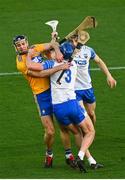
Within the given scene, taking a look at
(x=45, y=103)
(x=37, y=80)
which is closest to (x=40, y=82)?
(x=37, y=80)

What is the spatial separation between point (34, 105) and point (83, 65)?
160 inches

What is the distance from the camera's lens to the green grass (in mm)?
15969

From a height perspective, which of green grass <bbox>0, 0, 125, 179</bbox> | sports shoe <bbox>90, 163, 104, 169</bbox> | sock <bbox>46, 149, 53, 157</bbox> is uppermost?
sock <bbox>46, 149, 53, 157</bbox>

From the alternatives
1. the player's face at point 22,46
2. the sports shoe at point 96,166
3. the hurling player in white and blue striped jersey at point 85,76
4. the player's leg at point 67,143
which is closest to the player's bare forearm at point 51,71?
the player's face at point 22,46

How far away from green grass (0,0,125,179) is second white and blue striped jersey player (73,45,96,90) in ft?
3.81

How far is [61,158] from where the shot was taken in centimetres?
1662

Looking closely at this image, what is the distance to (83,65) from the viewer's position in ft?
56.1

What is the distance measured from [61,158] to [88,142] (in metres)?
1.32

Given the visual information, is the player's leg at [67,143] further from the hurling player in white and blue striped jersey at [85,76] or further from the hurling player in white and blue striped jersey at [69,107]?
the hurling player in white and blue striped jersey at [85,76]

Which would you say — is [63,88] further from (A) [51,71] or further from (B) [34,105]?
(B) [34,105]

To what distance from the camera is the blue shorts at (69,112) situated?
50.4 feet

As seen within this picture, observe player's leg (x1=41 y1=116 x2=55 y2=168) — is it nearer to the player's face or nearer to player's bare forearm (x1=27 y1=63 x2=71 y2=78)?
player's bare forearm (x1=27 y1=63 x2=71 y2=78)

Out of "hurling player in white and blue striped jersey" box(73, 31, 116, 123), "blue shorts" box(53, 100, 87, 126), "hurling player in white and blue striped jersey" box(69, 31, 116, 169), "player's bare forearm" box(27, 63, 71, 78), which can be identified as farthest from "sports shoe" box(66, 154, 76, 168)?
"player's bare forearm" box(27, 63, 71, 78)

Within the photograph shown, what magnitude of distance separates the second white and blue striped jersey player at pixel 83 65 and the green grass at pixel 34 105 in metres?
1.16
